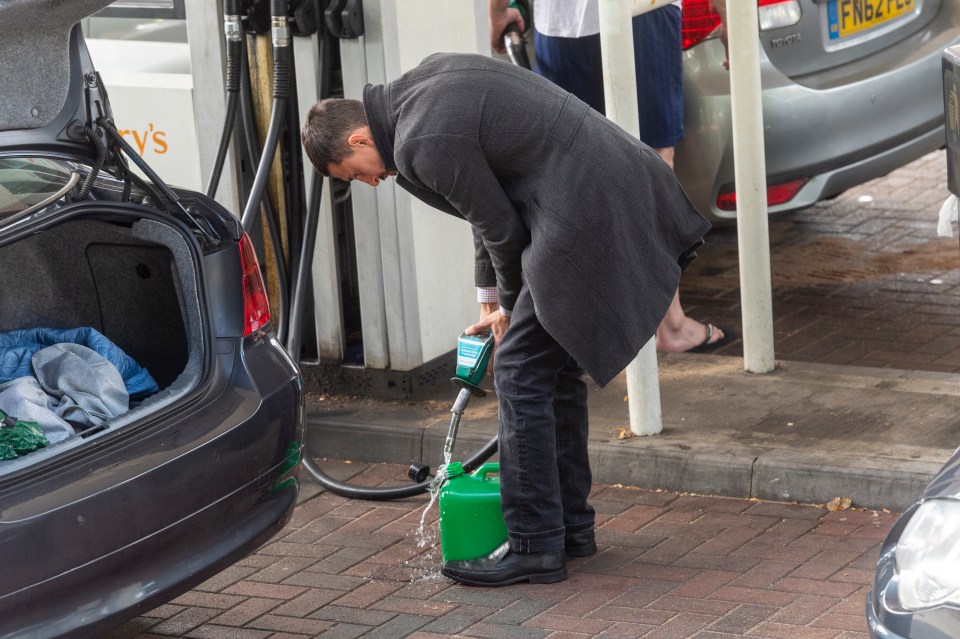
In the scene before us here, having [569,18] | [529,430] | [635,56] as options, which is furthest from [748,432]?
[569,18]

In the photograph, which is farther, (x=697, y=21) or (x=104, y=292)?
(x=697, y=21)

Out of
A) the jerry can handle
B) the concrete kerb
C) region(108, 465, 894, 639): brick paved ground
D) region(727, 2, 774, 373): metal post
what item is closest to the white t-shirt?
region(727, 2, 774, 373): metal post

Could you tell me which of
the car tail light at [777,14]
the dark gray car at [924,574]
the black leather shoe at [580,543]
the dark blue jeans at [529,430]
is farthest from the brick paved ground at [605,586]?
the car tail light at [777,14]

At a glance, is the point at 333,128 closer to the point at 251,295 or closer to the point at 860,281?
the point at 251,295

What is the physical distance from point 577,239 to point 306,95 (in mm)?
1936

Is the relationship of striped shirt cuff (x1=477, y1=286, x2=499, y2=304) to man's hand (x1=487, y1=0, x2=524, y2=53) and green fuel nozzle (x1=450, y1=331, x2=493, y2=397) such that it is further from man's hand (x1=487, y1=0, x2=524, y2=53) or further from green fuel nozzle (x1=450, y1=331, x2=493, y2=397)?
man's hand (x1=487, y1=0, x2=524, y2=53)

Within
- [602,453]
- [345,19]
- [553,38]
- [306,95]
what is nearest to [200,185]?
[306,95]

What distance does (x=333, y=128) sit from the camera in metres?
3.88

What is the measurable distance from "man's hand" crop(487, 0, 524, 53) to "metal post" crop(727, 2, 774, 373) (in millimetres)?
1017

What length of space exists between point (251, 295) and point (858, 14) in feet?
10.9

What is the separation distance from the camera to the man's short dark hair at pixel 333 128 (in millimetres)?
3877

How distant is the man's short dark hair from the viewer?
3.88 metres

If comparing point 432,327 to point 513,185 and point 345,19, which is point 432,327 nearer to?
point 345,19

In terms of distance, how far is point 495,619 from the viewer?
4.04 m
